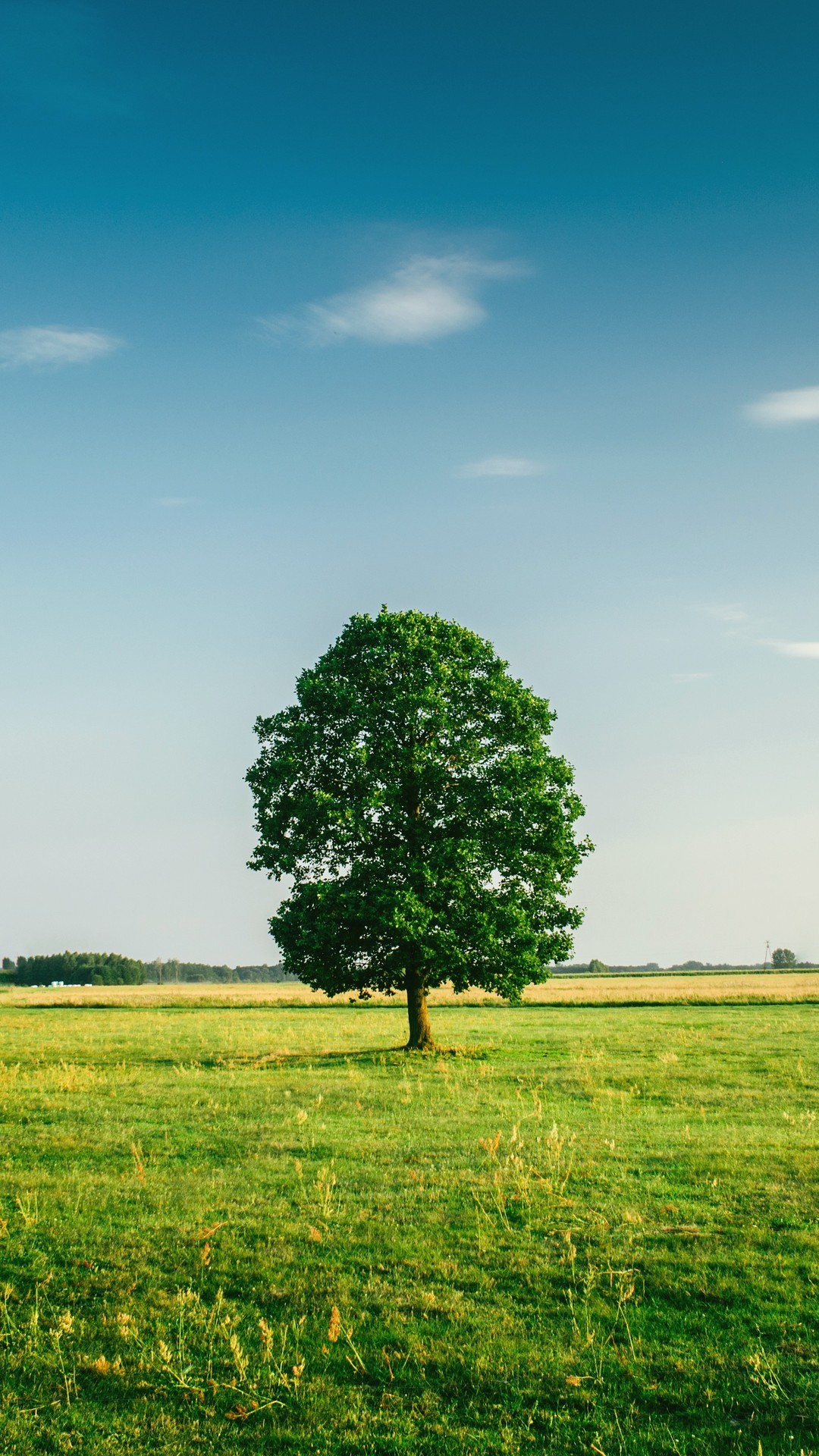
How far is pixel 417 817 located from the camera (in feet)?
109

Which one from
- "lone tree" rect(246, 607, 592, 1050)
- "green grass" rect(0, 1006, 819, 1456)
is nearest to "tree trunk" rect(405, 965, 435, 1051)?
"lone tree" rect(246, 607, 592, 1050)

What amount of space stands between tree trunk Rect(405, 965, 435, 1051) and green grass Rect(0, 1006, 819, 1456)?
404 inches

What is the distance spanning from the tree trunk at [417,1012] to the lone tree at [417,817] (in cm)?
6

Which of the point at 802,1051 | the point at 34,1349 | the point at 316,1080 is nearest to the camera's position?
the point at 34,1349

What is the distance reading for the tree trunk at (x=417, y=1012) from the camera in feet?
109

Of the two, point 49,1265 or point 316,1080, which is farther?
point 316,1080

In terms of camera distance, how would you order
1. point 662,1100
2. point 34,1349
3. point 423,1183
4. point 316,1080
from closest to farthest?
point 34,1349, point 423,1183, point 662,1100, point 316,1080

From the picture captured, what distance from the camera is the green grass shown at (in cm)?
762

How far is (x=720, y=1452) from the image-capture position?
712 cm

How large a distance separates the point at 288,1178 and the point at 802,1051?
24.0 metres

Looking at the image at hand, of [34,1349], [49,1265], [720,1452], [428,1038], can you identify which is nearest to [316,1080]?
[428,1038]

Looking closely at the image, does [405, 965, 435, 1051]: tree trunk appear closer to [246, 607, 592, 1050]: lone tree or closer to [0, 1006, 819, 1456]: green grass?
[246, 607, 592, 1050]: lone tree

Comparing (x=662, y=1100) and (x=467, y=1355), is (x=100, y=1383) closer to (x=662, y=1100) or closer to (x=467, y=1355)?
(x=467, y=1355)

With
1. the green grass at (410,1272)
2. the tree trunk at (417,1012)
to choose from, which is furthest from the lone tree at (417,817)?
the green grass at (410,1272)
